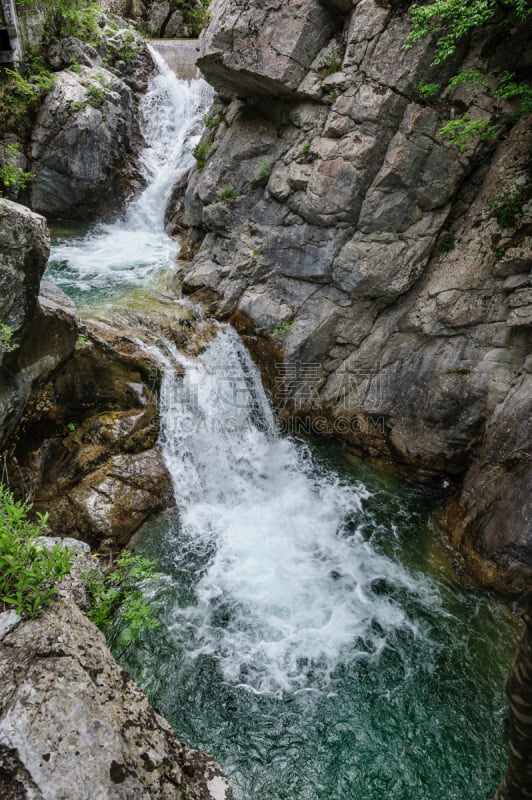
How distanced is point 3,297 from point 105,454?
10.6ft

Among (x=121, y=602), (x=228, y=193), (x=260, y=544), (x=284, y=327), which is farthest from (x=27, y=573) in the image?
(x=228, y=193)

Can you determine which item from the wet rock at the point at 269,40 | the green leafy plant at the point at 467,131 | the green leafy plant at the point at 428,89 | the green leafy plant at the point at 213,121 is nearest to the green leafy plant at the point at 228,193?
the green leafy plant at the point at 213,121

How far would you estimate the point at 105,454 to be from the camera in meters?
7.39

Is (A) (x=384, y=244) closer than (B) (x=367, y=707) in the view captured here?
No

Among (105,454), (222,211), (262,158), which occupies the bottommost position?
(105,454)

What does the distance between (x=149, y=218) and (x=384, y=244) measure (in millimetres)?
8583

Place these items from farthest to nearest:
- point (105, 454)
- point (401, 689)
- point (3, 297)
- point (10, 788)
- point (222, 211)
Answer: point (222, 211), point (105, 454), point (401, 689), point (3, 297), point (10, 788)

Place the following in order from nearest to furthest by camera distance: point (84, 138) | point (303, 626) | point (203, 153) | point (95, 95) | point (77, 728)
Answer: point (77, 728), point (303, 626), point (203, 153), point (84, 138), point (95, 95)

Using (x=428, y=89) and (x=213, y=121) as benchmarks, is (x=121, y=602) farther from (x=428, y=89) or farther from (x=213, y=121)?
(x=213, y=121)

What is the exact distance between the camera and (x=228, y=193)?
10.1 m

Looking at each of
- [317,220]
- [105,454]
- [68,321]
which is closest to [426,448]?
[317,220]

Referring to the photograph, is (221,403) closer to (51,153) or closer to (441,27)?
(441,27)

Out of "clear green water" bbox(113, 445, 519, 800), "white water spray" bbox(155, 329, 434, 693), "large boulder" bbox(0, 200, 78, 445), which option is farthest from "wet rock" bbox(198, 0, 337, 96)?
"clear green water" bbox(113, 445, 519, 800)

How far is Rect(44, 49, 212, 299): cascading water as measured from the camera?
1104 centimetres
